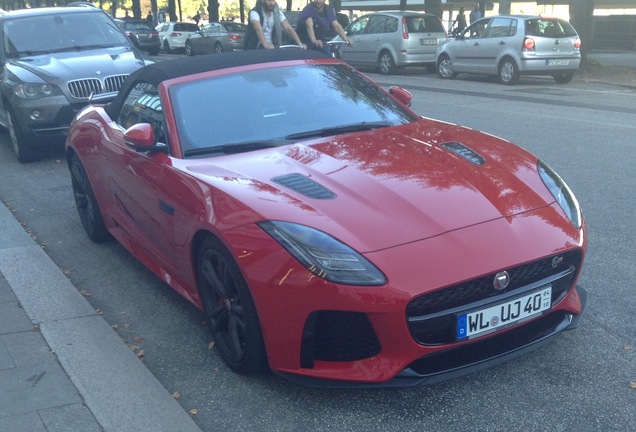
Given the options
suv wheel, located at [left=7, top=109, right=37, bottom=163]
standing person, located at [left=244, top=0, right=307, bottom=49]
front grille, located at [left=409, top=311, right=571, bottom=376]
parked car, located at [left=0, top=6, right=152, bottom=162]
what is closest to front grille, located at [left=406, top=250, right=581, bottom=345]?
front grille, located at [left=409, top=311, right=571, bottom=376]

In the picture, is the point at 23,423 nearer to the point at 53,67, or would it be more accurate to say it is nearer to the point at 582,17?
the point at 53,67

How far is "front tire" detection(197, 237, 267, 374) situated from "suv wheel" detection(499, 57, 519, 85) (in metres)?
15.5

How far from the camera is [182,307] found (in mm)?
5102

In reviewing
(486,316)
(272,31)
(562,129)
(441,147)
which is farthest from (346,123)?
(272,31)

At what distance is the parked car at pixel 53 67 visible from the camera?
31.8ft

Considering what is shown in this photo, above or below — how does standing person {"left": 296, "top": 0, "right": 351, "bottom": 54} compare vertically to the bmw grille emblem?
above

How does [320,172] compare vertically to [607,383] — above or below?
above

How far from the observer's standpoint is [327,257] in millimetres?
3453

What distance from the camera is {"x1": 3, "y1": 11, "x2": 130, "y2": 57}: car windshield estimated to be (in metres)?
10.8

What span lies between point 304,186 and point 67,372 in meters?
1.51

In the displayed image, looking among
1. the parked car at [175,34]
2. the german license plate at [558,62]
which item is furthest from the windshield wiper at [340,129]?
the parked car at [175,34]

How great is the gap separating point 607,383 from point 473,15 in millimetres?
27912

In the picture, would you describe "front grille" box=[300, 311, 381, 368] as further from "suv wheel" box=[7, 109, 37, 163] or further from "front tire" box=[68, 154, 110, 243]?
"suv wheel" box=[7, 109, 37, 163]

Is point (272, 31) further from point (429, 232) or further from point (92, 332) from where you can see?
point (429, 232)
